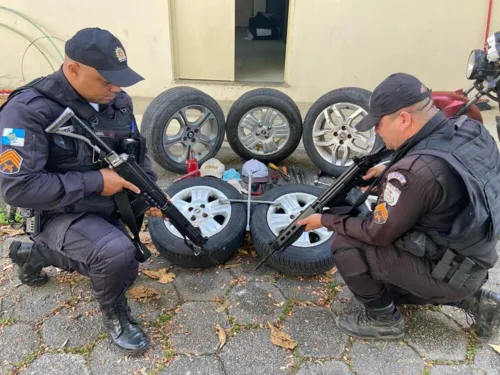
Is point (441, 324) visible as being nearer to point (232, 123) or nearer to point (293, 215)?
point (293, 215)

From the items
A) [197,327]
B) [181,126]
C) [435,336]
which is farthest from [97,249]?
[181,126]

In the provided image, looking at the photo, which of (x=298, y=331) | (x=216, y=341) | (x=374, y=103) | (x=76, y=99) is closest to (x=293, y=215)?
(x=298, y=331)

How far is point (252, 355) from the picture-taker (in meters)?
2.37

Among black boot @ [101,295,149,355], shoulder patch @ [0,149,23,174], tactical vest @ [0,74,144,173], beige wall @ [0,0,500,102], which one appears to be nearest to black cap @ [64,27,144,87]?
tactical vest @ [0,74,144,173]

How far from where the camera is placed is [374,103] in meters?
2.03

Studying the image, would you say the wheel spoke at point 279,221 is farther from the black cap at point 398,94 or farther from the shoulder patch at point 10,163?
the shoulder patch at point 10,163

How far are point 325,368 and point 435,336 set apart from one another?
0.73 metres

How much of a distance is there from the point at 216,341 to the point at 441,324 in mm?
1382

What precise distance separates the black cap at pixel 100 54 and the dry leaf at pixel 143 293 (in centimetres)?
140

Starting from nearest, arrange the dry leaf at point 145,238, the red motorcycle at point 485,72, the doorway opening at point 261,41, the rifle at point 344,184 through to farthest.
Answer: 1. the rifle at point 344,184
2. the red motorcycle at point 485,72
3. the dry leaf at point 145,238
4. the doorway opening at point 261,41


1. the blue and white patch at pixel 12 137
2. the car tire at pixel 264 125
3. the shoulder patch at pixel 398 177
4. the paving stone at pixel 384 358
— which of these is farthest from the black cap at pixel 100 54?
the car tire at pixel 264 125

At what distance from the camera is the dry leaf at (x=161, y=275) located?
2912 mm

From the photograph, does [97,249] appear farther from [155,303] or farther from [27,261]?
[27,261]

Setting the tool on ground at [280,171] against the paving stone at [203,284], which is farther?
the tool on ground at [280,171]
